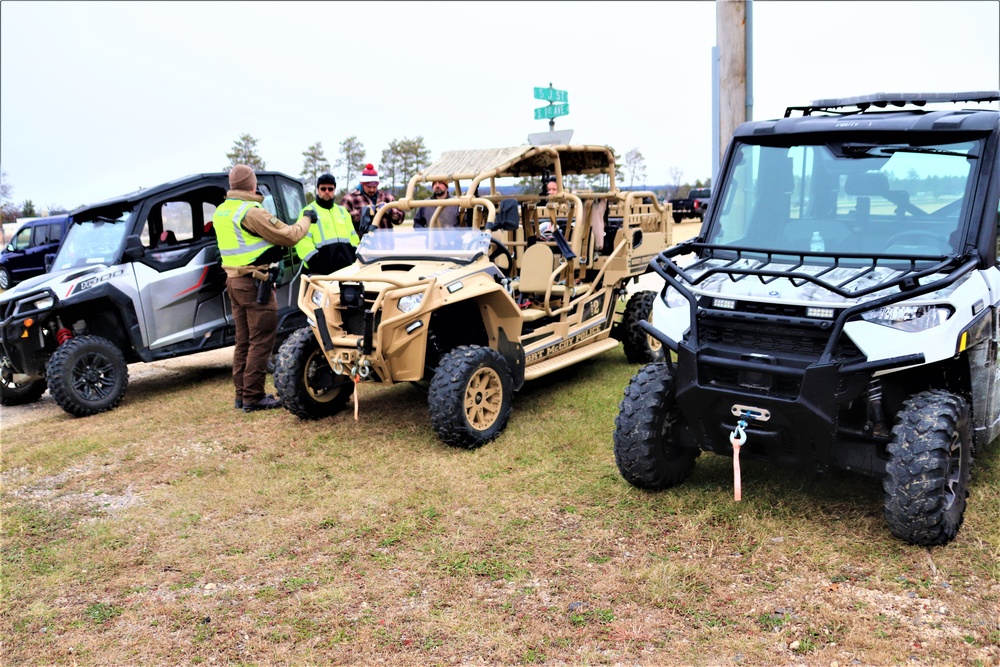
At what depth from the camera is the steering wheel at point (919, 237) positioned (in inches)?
172

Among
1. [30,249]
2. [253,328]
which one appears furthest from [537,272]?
[30,249]

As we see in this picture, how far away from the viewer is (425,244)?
270 inches

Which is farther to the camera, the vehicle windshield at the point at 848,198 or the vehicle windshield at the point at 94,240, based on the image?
the vehicle windshield at the point at 94,240

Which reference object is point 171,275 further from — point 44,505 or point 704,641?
point 704,641

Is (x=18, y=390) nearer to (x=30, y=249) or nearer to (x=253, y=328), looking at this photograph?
(x=253, y=328)

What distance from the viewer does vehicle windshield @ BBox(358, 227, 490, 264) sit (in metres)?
6.65

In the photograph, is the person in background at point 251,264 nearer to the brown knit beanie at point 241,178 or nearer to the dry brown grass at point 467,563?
the brown knit beanie at point 241,178

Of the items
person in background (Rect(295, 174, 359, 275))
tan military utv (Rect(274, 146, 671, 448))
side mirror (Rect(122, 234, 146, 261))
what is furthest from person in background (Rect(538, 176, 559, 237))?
side mirror (Rect(122, 234, 146, 261))

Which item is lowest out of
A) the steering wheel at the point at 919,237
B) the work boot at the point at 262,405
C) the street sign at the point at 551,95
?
the work boot at the point at 262,405

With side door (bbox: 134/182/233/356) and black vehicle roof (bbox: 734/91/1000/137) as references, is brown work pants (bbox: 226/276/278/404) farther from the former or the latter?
black vehicle roof (bbox: 734/91/1000/137)

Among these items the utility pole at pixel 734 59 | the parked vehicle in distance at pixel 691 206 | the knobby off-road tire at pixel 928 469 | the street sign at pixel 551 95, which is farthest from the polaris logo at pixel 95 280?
the parked vehicle in distance at pixel 691 206

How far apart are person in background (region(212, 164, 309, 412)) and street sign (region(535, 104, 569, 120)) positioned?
5481 mm

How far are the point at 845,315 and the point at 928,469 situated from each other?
2.60 ft

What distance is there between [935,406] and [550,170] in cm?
473
